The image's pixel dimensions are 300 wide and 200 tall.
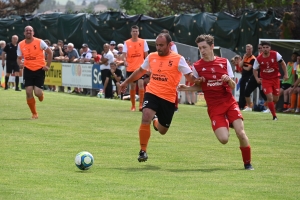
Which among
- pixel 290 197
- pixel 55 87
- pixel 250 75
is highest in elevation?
pixel 290 197

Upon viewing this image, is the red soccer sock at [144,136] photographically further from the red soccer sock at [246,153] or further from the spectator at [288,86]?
the spectator at [288,86]

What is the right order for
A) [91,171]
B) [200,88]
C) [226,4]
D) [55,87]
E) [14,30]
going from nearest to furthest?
1. [91,171]
2. [200,88]
3. [55,87]
4. [14,30]
5. [226,4]

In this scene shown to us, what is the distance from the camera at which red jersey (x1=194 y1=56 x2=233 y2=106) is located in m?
11.6

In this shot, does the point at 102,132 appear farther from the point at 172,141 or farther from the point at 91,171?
the point at 91,171

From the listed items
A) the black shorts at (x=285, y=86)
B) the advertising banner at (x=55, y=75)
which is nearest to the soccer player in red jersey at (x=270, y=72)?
the black shorts at (x=285, y=86)

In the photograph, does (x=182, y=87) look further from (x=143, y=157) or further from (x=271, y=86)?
(x=271, y=86)

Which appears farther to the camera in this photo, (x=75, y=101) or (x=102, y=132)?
(x=75, y=101)

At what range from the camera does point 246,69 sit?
84.5 ft

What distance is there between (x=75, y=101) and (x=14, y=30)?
17.6m

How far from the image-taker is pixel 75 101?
2772 centimetres

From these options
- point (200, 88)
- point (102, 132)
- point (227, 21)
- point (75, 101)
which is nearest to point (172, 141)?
point (102, 132)

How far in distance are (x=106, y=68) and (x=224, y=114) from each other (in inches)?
766

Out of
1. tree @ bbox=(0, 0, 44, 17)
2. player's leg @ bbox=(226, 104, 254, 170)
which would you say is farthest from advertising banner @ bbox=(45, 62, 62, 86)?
tree @ bbox=(0, 0, 44, 17)

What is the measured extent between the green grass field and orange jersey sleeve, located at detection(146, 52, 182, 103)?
1074 mm
